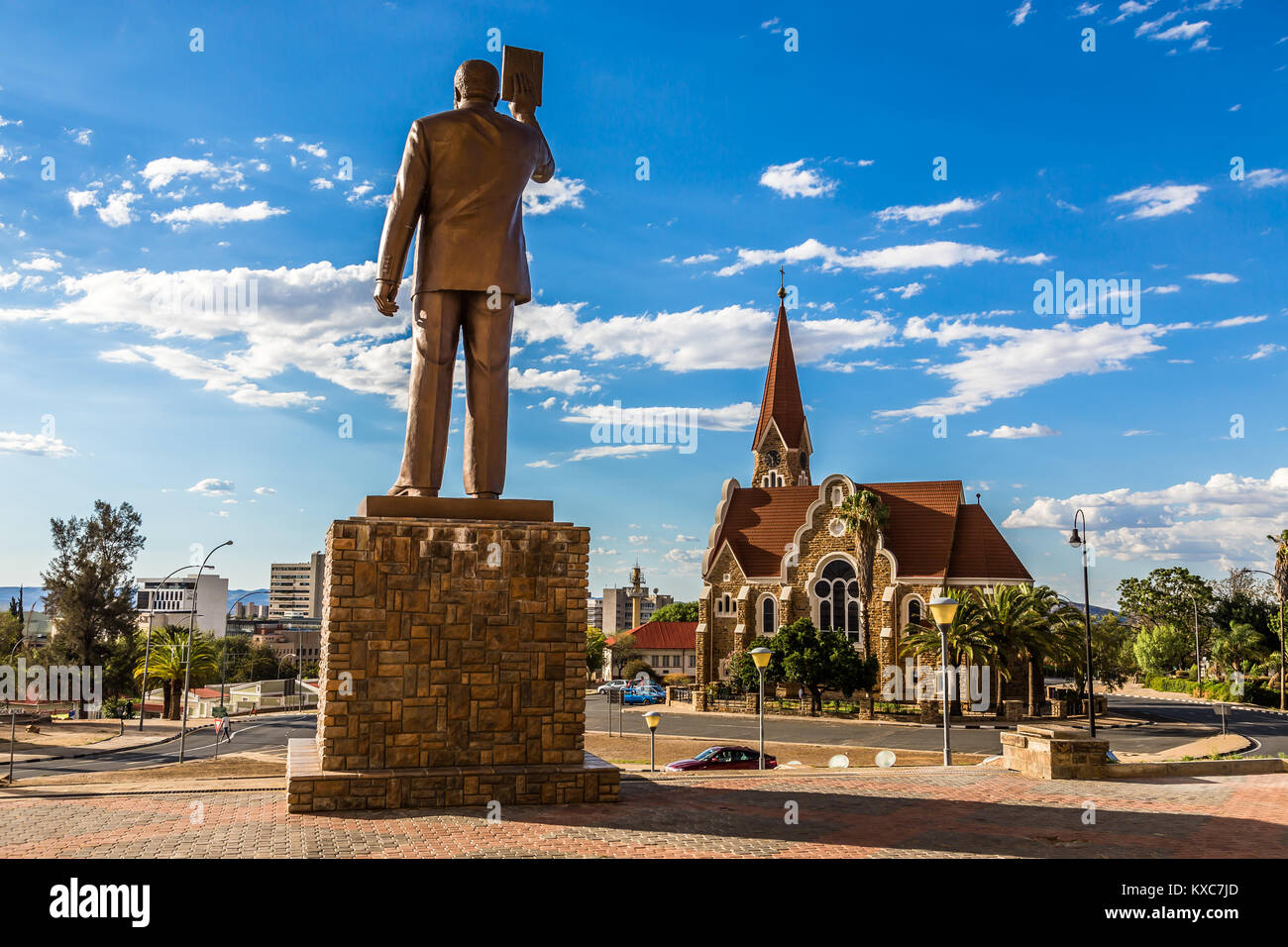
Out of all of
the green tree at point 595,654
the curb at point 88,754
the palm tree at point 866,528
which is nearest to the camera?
the curb at point 88,754

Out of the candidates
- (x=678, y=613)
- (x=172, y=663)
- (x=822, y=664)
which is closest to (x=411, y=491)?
(x=822, y=664)

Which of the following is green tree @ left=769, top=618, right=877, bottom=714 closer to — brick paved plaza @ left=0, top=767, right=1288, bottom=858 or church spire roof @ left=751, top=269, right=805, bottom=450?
church spire roof @ left=751, top=269, right=805, bottom=450

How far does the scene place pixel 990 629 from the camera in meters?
38.3

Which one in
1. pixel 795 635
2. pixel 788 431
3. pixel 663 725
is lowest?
pixel 663 725

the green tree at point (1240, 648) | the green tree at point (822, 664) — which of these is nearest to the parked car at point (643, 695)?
the green tree at point (822, 664)

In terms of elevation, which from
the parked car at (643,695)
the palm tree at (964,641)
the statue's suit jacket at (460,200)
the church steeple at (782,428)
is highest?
the church steeple at (782,428)

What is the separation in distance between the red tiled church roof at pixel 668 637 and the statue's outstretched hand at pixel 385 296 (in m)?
67.3

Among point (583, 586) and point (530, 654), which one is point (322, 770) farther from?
point (583, 586)

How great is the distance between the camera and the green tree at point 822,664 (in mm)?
41625

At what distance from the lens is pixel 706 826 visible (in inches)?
333

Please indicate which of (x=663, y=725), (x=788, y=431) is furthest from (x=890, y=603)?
(x=788, y=431)

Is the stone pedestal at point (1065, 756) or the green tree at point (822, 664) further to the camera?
the green tree at point (822, 664)

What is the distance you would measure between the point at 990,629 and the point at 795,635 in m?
8.93

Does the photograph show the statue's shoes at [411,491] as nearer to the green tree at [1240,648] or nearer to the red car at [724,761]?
the red car at [724,761]
